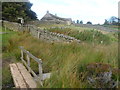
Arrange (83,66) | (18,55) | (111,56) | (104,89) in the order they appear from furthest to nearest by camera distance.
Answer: (18,55), (111,56), (83,66), (104,89)

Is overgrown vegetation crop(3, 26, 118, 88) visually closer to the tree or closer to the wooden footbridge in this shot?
the wooden footbridge

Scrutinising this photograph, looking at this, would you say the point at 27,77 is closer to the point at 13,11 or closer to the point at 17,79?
the point at 17,79

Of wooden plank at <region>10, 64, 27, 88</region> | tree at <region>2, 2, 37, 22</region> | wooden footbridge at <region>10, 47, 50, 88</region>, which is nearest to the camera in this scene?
wooden footbridge at <region>10, 47, 50, 88</region>

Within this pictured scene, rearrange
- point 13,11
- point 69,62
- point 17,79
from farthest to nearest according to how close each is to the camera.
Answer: point 13,11 < point 17,79 < point 69,62

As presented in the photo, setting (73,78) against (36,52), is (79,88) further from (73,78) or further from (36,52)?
(36,52)

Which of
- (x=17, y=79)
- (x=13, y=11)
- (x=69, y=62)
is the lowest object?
(x=17, y=79)

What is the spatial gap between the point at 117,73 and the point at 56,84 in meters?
1.34

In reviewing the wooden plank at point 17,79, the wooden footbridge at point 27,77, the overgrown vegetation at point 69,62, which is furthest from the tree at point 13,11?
the wooden footbridge at point 27,77

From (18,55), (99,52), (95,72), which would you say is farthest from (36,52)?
(95,72)

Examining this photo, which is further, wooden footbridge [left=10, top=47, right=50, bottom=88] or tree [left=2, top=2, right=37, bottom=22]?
tree [left=2, top=2, right=37, bottom=22]

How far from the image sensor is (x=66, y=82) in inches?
127

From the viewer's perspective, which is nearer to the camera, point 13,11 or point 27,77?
point 27,77

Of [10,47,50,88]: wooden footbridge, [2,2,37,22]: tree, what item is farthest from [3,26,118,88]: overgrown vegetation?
[2,2,37,22]: tree

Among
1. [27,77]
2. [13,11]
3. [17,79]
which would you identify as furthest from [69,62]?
[13,11]
